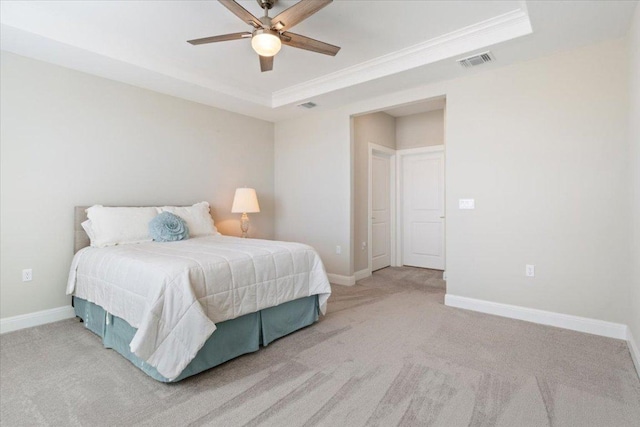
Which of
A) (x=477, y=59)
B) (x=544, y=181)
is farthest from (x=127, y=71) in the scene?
(x=544, y=181)

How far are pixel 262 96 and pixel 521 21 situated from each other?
298cm

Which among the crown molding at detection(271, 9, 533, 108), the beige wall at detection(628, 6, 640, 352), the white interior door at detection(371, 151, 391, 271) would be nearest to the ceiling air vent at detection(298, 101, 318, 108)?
the crown molding at detection(271, 9, 533, 108)

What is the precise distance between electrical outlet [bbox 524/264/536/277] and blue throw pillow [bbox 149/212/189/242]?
3379 mm

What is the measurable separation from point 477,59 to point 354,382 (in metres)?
2.96

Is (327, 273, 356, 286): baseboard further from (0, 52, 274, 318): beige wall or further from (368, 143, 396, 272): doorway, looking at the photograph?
(0, 52, 274, 318): beige wall

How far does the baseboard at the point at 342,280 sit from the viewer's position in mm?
4523

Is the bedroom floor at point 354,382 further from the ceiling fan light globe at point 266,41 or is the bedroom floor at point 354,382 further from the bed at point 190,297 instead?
the ceiling fan light globe at point 266,41

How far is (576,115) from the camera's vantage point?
9.39 feet

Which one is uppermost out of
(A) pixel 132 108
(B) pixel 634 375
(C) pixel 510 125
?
(A) pixel 132 108

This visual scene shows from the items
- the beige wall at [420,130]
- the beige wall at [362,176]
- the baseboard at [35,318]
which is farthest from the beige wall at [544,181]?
the baseboard at [35,318]

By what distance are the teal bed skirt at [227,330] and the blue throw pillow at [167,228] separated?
2.64ft

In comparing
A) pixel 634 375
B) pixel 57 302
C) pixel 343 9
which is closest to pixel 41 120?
pixel 57 302

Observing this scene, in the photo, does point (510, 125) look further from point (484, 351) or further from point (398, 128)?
point (398, 128)

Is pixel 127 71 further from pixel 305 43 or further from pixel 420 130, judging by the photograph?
pixel 420 130
